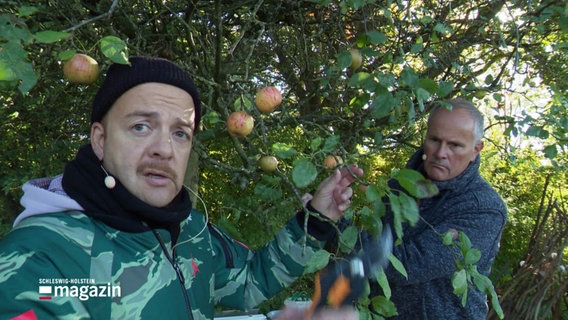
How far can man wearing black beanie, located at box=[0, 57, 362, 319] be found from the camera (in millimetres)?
1207

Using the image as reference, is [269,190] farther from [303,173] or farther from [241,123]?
[303,173]

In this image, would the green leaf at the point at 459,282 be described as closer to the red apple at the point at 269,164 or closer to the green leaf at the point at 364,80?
the green leaf at the point at 364,80

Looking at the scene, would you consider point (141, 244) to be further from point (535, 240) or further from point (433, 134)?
point (535, 240)

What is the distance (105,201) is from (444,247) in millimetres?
1307

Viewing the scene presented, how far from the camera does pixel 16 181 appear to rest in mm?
3289

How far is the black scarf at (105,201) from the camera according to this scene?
4.47 ft

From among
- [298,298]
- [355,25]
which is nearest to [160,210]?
[355,25]

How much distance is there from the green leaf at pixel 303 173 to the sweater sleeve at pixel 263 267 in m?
0.36

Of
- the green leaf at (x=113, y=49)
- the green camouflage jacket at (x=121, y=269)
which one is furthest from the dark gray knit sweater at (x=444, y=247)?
the green leaf at (x=113, y=49)

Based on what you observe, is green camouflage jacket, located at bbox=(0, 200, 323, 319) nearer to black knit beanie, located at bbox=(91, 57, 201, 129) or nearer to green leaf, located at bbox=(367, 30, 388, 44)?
black knit beanie, located at bbox=(91, 57, 201, 129)

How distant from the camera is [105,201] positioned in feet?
4.52

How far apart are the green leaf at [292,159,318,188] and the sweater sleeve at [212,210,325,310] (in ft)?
1.17

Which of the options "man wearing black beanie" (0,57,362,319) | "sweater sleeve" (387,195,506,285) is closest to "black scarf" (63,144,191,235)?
"man wearing black beanie" (0,57,362,319)

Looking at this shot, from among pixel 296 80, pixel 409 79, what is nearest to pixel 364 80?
pixel 409 79
